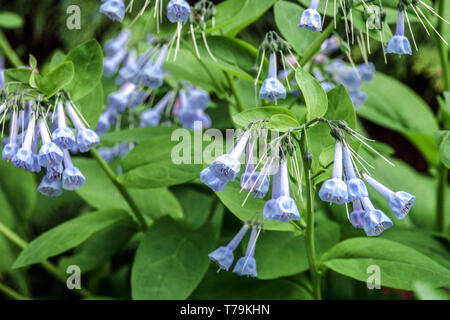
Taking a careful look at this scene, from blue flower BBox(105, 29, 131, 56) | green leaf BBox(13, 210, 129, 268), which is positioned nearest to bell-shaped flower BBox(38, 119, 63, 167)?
green leaf BBox(13, 210, 129, 268)

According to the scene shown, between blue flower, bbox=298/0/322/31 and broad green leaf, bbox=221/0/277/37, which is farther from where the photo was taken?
broad green leaf, bbox=221/0/277/37

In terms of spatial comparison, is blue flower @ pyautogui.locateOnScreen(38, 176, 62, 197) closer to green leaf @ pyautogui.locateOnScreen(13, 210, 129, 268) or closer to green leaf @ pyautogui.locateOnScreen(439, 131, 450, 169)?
green leaf @ pyautogui.locateOnScreen(13, 210, 129, 268)

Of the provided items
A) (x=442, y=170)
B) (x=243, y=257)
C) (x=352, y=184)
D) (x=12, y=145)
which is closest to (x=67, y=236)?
(x=12, y=145)

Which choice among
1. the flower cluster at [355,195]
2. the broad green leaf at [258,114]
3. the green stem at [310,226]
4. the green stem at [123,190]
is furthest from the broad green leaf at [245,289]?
the broad green leaf at [258,114]

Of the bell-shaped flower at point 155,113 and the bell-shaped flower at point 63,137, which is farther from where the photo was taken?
the bell-shaped flower at point 155,113

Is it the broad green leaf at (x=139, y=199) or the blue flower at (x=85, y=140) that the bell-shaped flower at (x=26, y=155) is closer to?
the blue flower at (x=85, y=140)

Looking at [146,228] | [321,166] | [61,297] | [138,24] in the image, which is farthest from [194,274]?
[138,24]

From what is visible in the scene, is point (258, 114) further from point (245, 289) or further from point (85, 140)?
point (245, 289)
